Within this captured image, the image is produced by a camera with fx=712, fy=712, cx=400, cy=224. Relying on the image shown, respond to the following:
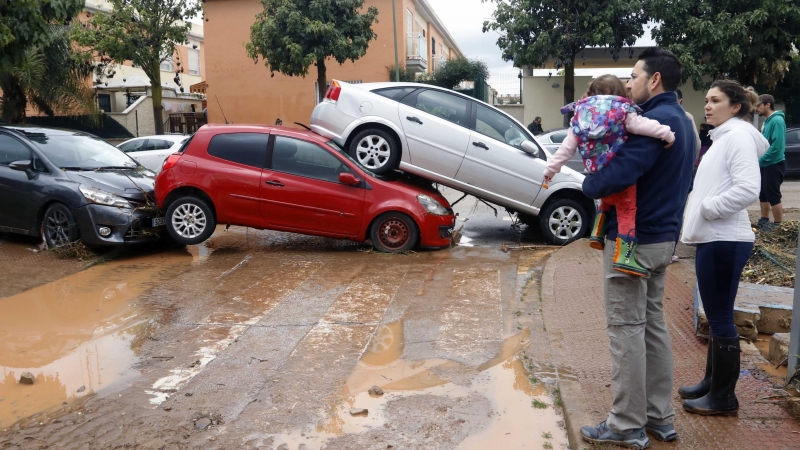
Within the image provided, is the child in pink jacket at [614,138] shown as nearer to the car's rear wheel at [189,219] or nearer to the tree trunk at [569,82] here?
the car's rear wheel at [189,219]

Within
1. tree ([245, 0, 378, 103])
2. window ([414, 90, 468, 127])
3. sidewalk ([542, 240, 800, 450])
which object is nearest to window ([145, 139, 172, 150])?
tree ([245, 0, 378, 103])

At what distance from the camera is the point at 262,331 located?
19.7 ft

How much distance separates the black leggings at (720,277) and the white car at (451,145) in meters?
5.85

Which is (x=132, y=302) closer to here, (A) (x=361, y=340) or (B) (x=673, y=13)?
(A) (x=361, y=340)

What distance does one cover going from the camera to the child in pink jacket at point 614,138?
11.5ft

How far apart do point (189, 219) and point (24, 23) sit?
10.4 feet

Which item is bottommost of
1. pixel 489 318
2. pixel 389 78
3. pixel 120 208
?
pixel 489 318

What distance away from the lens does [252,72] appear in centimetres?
3006

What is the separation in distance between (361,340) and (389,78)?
24.3 meters

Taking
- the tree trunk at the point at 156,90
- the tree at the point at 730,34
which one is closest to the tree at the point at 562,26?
the tree at the point at 730,34

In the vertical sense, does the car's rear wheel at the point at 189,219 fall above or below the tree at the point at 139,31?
below

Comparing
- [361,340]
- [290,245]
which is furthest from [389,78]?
[361,340]

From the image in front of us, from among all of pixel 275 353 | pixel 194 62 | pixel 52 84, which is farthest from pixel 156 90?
pixel 275 353

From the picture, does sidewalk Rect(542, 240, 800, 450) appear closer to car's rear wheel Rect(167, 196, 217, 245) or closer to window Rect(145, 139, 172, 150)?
car's rear wheel Rect(167, 196, 217, 245)
